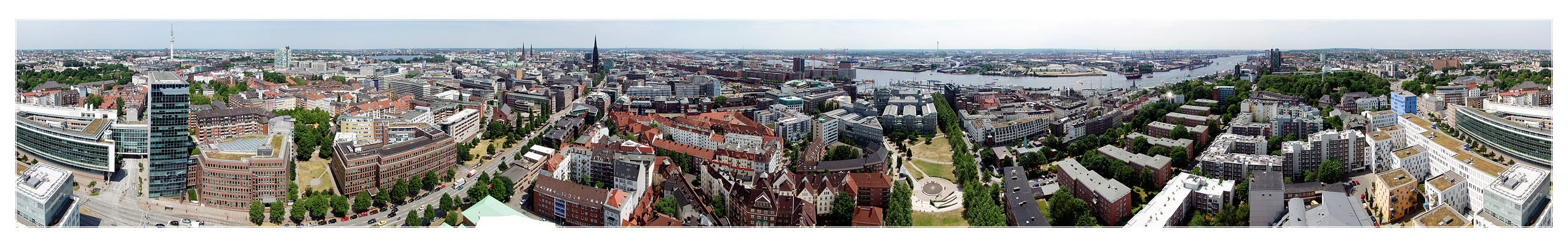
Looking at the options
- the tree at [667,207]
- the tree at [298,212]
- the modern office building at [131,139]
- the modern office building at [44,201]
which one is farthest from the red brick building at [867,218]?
the modern office building at [131,139]

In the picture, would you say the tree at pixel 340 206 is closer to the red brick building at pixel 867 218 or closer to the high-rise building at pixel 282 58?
the red brick building at pixel 867 218

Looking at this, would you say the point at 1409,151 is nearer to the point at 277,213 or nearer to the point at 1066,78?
the point at 277,213

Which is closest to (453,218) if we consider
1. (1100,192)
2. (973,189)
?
(973,189)

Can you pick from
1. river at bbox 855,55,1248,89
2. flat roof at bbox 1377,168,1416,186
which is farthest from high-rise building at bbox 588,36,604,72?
flat roof at bbox 1377,168,1416,186

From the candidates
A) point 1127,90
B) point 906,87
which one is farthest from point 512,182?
point 1127,90

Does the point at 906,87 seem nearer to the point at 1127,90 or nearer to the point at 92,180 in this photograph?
the point at 1127,90
